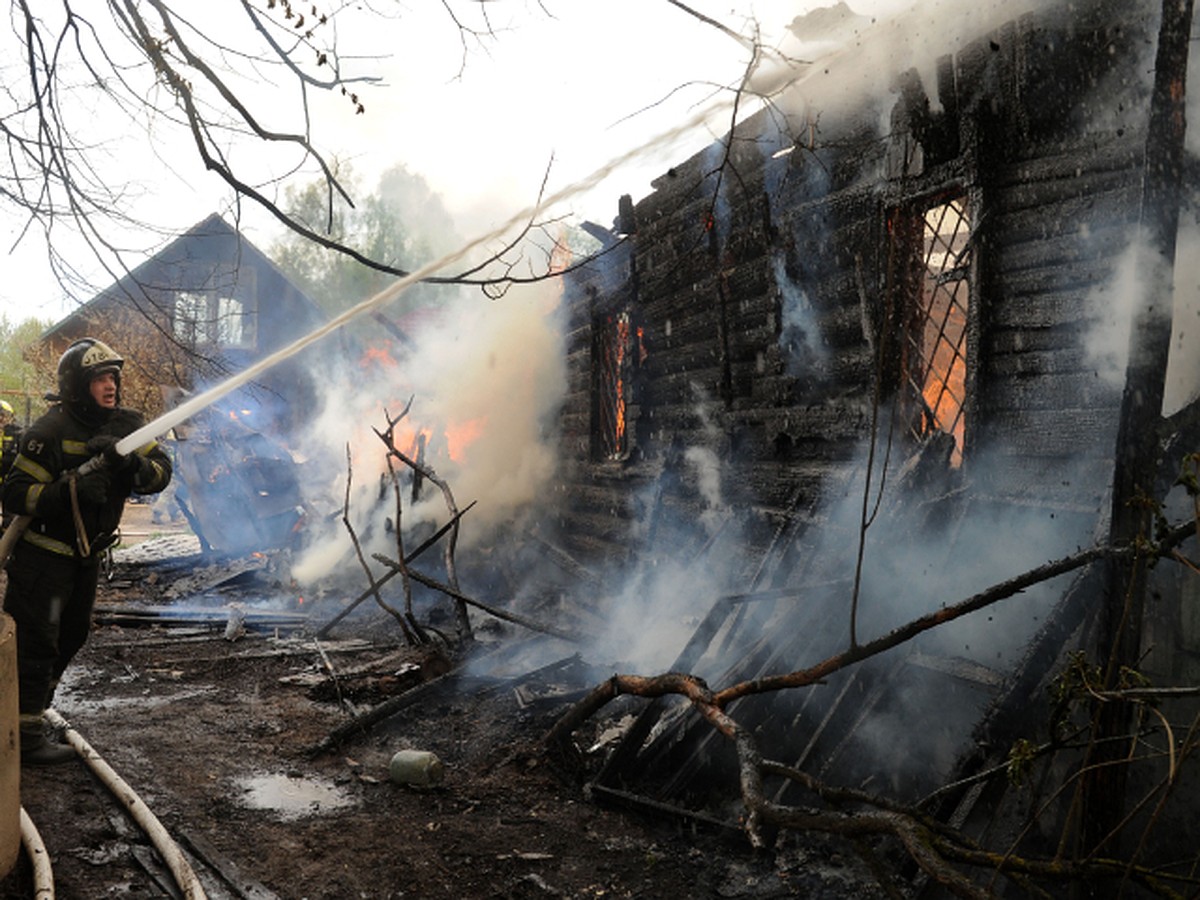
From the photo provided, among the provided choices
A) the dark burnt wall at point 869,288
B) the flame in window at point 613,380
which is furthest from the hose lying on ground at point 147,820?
the flame in window at point 613,380

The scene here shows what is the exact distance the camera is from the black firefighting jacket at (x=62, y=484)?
4613 millimetres

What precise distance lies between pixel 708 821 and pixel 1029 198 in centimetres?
369

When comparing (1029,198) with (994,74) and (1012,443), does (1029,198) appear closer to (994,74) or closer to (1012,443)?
(994,74)

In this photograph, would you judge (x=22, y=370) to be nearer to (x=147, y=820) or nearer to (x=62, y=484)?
(x=62, y=484)

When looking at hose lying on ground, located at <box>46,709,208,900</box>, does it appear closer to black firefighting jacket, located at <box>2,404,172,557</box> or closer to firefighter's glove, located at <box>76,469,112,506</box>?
black firefighting jacket, located at <box>2,404,172,557</box>

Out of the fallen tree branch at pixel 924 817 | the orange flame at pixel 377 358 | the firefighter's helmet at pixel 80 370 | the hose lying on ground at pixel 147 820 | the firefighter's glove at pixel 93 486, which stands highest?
the orange flame at pixel 377 358

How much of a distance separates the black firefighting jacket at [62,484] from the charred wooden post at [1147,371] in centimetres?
506

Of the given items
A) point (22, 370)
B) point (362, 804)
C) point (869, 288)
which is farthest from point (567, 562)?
point (22, 370)

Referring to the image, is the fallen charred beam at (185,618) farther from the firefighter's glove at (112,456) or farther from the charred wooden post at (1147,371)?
the charred wooden post at (1147,371)

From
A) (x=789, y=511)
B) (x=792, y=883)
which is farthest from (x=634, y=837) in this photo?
(x=789, y=511)

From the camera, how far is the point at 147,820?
12.2 feet

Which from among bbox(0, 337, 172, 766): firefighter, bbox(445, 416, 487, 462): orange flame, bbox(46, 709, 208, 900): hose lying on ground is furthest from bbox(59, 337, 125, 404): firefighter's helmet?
bbox(445, 416, 487, 462): orange flame

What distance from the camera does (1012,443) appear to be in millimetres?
4410

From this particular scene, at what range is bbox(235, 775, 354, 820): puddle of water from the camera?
4.47 m
